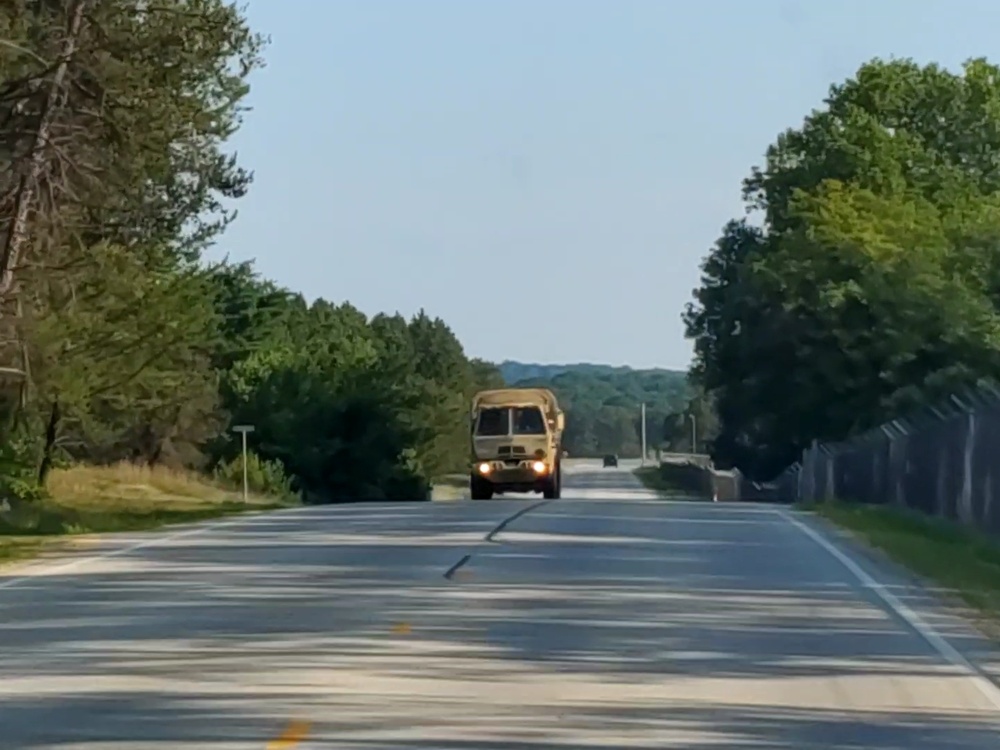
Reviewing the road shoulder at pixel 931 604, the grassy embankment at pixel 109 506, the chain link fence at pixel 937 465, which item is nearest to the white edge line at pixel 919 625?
the road shoulder at pixel 931 604

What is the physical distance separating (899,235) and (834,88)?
1490cm

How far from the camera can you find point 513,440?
158 feet

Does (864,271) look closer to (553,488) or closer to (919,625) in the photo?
(553,488)

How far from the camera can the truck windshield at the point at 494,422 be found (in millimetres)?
48250

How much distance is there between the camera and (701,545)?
90.2ft

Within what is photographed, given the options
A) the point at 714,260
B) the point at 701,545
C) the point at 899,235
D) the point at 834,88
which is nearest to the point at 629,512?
the point at 701,545

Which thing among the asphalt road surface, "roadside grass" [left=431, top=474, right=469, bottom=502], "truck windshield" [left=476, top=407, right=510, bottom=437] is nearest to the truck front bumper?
"truck windshield" [left=476, top=407, right=510, bottom=437]

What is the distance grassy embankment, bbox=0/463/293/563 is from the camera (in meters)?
33.3

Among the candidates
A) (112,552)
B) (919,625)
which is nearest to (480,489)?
(112,552)

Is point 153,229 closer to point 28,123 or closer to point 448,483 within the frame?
point 28,123

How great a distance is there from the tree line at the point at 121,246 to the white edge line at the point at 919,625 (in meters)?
13.7

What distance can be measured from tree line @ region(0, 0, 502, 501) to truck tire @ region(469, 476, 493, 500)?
332 inches

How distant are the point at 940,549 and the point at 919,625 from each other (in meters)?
9.72

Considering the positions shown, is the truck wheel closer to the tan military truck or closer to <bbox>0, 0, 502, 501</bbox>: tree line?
the tan military truck
